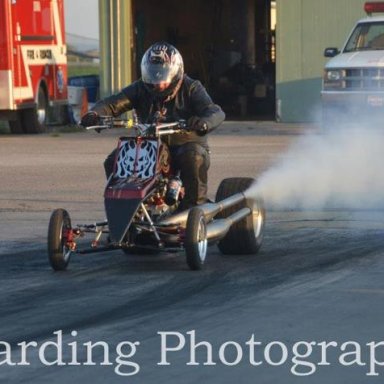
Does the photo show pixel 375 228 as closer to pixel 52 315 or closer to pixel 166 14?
pixel 52 315

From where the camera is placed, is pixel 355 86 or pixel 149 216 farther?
pixel 355 86

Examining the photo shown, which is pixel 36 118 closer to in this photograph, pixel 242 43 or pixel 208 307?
pixel 242 43

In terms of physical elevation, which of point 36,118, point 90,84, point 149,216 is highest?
point 149,216

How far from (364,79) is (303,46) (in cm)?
755

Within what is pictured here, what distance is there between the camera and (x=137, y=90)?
11492 mm

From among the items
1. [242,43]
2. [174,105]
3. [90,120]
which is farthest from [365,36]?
[90,120]

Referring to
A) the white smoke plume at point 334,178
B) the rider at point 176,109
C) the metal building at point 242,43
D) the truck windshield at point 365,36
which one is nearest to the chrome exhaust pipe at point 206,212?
the rider at point 176,109

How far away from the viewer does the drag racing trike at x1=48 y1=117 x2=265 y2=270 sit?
10.4 meters

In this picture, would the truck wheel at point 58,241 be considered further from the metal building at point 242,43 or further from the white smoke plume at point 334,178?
the metal building at point 242,43

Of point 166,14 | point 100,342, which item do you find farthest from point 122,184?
point 166,14

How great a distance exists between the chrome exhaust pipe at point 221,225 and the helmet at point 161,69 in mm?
1102

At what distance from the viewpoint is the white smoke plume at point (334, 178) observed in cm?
1490

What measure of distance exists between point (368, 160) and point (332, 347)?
9980mm

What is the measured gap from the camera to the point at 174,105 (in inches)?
448
